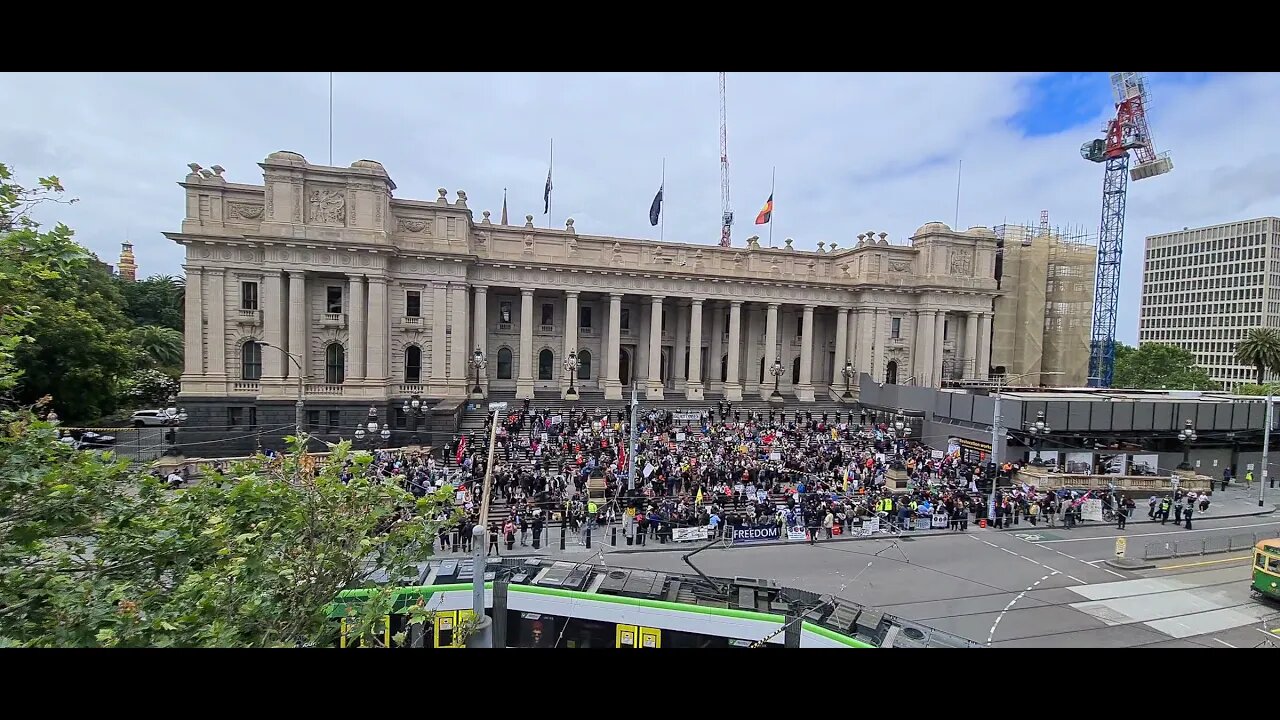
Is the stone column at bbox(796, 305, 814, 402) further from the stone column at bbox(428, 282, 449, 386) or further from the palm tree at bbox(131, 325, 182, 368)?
the palm tree at bbox(131, 325, 182, 368)

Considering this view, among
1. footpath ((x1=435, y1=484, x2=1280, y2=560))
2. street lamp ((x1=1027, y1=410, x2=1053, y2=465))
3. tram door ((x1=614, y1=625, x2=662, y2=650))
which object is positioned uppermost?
street lamp ((x1=1027, y1=410, x2=1053, y2=465))

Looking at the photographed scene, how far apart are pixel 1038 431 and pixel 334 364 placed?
137 ft


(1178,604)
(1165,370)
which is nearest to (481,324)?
(1178,604)

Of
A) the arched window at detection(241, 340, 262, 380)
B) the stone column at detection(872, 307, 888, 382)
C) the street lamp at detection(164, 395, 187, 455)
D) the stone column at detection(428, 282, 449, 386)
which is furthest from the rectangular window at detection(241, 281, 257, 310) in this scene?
Result: the stone column at detection(872, 307, 888, 382)

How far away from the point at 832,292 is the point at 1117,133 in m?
33.2

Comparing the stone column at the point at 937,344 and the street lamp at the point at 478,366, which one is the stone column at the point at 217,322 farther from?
the stone column at the point at 937,344

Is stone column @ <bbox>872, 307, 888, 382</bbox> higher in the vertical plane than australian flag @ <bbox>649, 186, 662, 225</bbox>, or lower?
lower

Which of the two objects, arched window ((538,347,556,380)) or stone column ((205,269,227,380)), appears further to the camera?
arched window ((538,347,556,380))

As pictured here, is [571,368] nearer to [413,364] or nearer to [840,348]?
[413,364]

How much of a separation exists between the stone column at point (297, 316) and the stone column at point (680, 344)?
27221 mm

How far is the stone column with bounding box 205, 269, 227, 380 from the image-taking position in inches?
1361

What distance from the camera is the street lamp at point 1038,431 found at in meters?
31.2

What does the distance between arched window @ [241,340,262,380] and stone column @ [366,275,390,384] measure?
6328 millimetres
